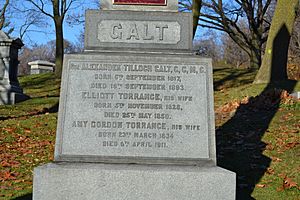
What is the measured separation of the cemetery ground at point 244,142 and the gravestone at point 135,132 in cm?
147

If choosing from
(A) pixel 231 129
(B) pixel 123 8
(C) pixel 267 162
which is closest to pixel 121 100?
(B) pixel 123 8

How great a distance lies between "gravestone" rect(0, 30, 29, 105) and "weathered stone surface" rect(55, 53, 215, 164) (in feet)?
39.5

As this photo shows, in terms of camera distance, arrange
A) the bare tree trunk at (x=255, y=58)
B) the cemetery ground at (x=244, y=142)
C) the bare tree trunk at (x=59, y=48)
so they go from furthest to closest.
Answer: the bare tree trunk at (x=255, y=58)
the bare tree trunk at (x=59, y=48)
the cemetery ground at (x=244, y=142)

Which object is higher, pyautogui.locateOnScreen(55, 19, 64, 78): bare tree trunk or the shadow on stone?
pyautogui.locateOnScreen(55, 19, 64, 78): bare tree trunk

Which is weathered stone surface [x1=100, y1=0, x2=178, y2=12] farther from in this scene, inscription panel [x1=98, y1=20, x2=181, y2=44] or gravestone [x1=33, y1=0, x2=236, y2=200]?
gravestone [x1=33, y1=0, x2=236, y2=200]

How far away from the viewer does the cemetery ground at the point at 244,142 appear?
596cm

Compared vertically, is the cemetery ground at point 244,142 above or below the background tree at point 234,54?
below

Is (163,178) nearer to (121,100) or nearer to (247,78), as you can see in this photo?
(121,100)

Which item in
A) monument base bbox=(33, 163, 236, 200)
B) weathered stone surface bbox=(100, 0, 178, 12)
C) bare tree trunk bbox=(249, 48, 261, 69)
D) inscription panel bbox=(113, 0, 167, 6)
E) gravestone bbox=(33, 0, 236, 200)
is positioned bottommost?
monument base bbox=(33, 163, 236, 200)

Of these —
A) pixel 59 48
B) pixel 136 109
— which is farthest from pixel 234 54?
pixel 136 109

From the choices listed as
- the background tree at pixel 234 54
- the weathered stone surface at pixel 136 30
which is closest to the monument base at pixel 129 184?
the weathered stone surface at pixel 136 30

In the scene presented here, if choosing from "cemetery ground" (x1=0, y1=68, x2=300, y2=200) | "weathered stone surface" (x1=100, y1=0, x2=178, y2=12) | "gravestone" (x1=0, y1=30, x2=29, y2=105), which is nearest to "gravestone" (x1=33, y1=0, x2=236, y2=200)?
"weathered stone surface" (x1=100, y1=0, x2=178, y2=12)

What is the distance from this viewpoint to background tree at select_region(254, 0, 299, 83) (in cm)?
1332

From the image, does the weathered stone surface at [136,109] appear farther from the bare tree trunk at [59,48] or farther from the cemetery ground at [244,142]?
the bare tree trunk at [59,48]
